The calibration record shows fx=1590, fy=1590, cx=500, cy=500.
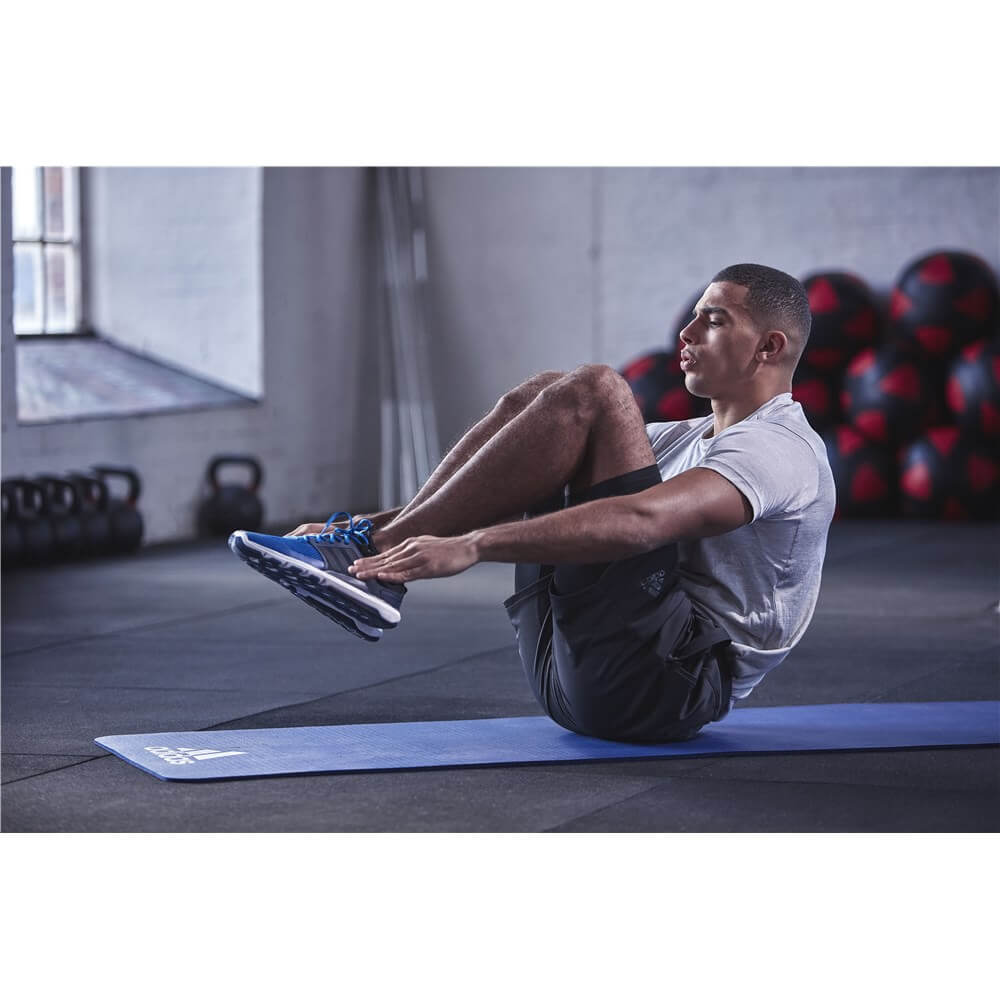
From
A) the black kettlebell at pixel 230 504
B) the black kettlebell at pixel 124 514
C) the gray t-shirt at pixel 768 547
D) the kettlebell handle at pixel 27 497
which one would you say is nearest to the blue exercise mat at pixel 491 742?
the gray t-shirt at pixel 768 547

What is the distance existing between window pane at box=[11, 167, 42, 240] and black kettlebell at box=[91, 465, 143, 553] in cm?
141

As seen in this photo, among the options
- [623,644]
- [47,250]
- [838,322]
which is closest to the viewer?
[623,644]

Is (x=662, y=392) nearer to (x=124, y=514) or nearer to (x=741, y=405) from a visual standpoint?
(x=124, y=514)

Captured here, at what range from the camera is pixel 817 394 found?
27.7 ft

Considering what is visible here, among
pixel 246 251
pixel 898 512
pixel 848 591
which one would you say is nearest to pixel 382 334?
pixel 246 251

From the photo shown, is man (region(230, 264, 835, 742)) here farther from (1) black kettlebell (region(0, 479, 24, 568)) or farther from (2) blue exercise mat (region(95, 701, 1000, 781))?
(1) black kettlebell (region(0, 479, 24, 568))

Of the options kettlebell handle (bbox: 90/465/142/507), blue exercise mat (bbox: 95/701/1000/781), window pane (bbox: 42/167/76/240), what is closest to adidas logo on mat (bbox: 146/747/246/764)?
blue exercise mat (bbox: 95/701/1000/781)

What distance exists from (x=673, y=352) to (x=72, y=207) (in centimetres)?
327

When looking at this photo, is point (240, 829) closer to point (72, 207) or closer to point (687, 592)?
point (687, 592)

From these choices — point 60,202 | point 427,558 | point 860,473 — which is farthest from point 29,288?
point 427,558

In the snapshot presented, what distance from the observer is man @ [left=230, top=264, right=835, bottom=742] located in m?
2.50

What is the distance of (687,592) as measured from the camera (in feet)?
9.42

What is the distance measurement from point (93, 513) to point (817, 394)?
3.84 meters

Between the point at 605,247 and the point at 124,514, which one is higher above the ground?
the point at 605,247
